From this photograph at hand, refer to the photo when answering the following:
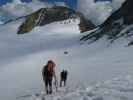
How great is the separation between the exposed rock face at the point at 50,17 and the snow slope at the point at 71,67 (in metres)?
2.53

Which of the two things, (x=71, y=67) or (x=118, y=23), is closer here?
(x=71, y=67)

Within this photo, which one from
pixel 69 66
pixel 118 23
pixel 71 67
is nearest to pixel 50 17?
pixel 118 23

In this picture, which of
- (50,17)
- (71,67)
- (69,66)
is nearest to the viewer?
(71,67)

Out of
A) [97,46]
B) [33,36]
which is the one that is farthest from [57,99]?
[33,36]

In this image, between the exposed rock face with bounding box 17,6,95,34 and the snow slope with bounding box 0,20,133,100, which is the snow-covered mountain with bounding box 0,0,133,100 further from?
the exposed rock face with bounding box 17,6,95,34

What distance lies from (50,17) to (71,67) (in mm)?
111657

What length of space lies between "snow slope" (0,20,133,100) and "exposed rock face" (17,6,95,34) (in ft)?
8.31

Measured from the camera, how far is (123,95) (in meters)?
12.6

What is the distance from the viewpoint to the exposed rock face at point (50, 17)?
499ft

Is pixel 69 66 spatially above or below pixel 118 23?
below

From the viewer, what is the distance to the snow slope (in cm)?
1492

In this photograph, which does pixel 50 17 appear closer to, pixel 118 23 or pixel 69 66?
pixel 118 23

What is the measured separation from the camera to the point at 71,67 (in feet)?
151

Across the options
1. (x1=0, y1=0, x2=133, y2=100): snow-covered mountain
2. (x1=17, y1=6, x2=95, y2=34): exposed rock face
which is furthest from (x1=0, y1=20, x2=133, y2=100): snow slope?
(x1=17, y1=6, x2=95, y2=34): exposed rock face
